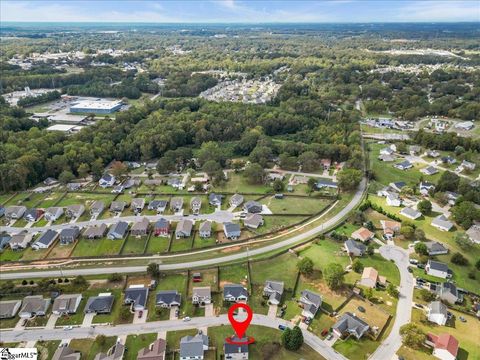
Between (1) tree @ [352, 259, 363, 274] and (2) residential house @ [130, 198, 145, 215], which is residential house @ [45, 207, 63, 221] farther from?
(1) tree @ [352, 259, 363, 274]

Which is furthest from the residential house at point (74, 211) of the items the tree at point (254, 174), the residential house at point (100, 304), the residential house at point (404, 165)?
the residential house at point (404, 165)

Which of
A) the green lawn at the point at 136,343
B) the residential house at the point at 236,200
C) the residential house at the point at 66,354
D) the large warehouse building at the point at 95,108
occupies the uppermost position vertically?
the residential house at the point at 66,354

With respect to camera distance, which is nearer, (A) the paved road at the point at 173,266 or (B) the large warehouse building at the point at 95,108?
(A) the paved road at the point at 173,266

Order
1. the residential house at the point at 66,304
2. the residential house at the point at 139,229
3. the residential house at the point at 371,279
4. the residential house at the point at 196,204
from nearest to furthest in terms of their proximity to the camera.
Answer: the residential house at the point at 66,304 → the residential house at the point at 371,279 → the residential house at the point at 139,229 → the residential house at the point at 196,204

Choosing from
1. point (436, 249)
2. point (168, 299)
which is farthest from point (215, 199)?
point (436, 249)

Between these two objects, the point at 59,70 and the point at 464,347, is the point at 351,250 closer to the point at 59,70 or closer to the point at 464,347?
the point at 464,347

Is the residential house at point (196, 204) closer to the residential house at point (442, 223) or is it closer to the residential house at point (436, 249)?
the residential house at point (436, 249)

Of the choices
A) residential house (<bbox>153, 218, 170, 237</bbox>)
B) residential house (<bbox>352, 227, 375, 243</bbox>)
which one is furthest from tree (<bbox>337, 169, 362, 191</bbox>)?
residential house (<bbox>153, 218, 170, 237</bbox>)
